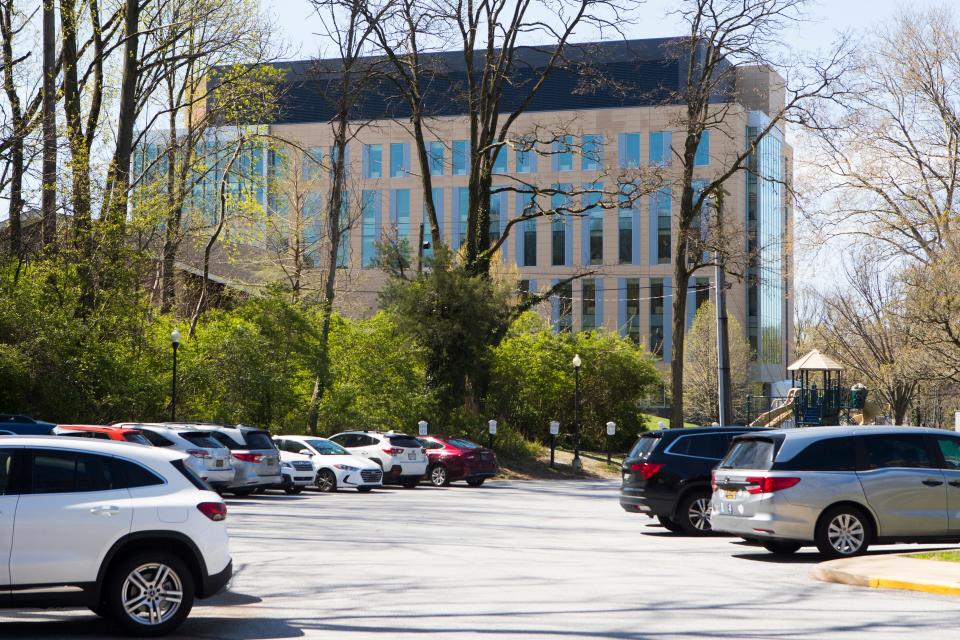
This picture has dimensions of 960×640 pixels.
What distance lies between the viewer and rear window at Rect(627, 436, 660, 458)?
59.5ft

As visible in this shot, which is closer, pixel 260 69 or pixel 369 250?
pixel 260 69

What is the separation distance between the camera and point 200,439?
75.4ft

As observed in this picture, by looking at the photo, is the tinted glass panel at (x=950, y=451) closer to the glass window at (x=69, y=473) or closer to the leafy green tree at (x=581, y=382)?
the glass window at (x=69, y=473)

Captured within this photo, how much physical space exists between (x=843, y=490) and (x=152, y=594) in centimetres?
903

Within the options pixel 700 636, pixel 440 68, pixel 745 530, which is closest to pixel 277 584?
pixel 700 636

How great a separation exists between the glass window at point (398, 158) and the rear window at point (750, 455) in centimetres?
6702

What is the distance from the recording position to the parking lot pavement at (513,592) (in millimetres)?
9375

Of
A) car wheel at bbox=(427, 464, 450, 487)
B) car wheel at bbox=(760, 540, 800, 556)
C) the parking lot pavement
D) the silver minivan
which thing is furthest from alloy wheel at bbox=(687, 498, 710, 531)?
car wheel at bbox=(427, 464, 450, 487)

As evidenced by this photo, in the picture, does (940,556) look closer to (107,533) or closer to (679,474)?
(679,474)

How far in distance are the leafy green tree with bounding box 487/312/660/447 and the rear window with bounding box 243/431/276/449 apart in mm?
21216

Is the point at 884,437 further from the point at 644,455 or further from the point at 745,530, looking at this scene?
the point at 644,455

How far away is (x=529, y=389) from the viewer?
4675cm

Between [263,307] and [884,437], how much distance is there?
25.8m

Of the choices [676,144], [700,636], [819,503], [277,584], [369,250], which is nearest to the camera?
[700,636]
